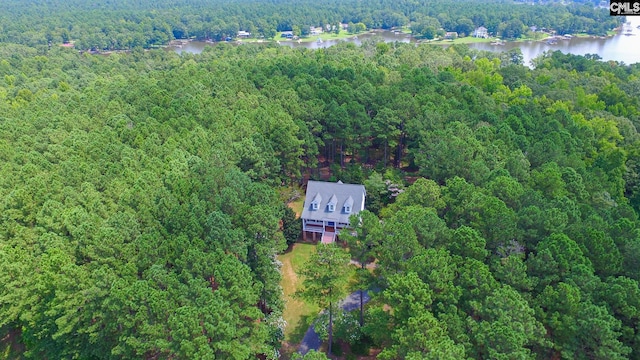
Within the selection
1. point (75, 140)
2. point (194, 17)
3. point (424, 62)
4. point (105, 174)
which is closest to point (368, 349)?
point (105, 174)

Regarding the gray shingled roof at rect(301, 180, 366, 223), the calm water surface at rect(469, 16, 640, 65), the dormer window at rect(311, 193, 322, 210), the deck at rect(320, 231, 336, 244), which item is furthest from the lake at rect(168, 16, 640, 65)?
the deck at rect(320, 231, 336, 244)

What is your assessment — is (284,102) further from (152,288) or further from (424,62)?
(424,62)

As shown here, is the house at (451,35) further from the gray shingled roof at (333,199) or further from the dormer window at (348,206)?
the dormer window at (348,206)

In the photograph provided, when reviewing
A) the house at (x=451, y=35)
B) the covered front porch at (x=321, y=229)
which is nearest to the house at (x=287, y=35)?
the house at (x=451, y=35)

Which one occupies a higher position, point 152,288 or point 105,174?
point 105,174

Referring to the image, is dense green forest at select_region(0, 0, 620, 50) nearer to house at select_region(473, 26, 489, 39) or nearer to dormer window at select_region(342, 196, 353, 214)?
house at select_region(473, 26, 489, 39)

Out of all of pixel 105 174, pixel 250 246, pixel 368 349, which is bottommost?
pixel 368 349

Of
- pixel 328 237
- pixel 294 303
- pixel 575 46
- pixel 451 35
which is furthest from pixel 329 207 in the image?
pixel 575 46
